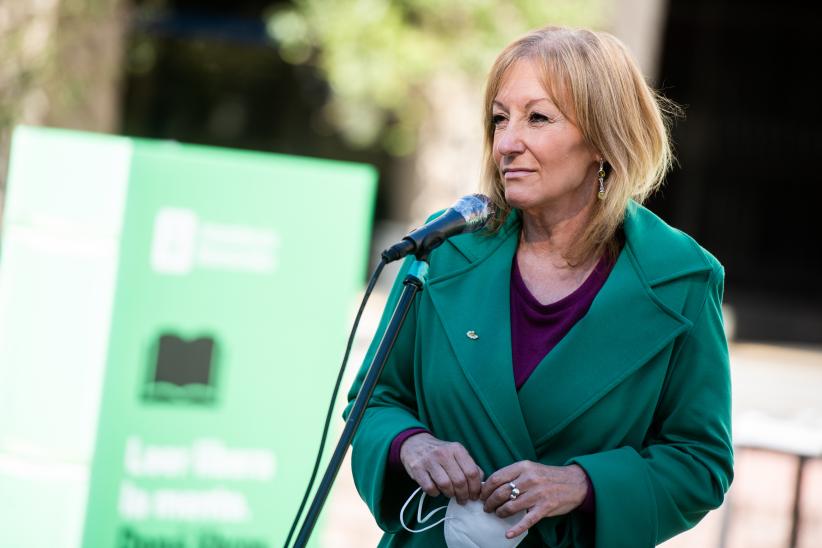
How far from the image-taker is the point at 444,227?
218cm

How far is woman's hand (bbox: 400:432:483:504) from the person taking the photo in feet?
6.93

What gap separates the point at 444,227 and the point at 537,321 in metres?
0.30

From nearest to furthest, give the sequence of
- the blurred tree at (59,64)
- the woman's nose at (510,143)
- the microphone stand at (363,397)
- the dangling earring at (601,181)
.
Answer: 1. the microphone stand at (363,397)
2. the woman's nose at (510,143)
3. the dangling earring at (601,181)
4. the blurred tree at (59,64)

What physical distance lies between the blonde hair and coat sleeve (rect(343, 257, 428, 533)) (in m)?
0.30

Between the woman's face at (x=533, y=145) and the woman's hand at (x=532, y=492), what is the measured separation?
523mm

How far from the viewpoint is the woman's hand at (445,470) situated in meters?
2.11

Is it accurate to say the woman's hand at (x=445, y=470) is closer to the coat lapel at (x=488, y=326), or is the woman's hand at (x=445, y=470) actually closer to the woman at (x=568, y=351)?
the woman at (x=568, y=351)

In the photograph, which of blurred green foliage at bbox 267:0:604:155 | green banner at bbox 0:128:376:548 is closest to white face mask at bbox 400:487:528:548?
green banner at bbox 0:128:376:548

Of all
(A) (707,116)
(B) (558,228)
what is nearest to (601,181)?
(B) (558,228)

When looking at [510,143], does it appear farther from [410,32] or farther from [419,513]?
[410,32]

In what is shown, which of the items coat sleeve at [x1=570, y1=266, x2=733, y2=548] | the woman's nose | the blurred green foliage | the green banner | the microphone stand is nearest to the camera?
the microphone stand

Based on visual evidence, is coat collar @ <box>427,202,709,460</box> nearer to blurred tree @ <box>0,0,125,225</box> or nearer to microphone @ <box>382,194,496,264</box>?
microphone @ <box>382,194,496,264</box>

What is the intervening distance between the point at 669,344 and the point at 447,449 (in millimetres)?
462

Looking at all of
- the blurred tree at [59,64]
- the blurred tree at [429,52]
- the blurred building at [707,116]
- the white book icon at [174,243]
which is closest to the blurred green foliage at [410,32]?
the blurred tree at [429,52]
